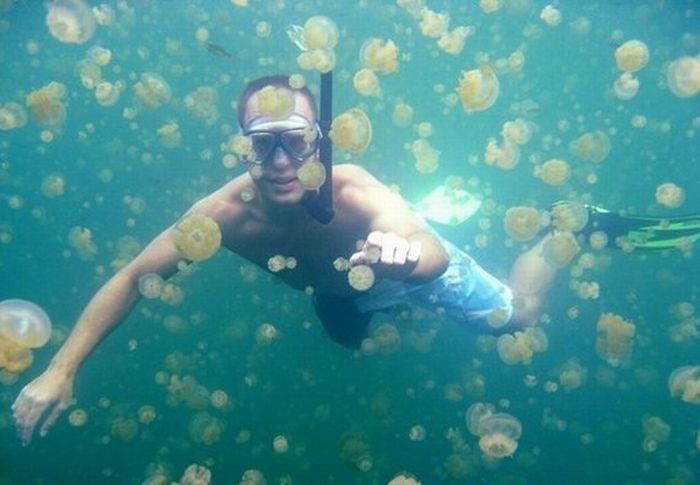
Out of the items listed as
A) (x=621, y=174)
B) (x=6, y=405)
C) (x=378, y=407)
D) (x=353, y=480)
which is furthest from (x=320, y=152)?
(x=621, y=174)

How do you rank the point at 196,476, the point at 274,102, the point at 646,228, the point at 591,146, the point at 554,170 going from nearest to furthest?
the point at 274,102 < the point at 196,476 < the point at 554,170 < the point at 591,146 < the point at 646,228

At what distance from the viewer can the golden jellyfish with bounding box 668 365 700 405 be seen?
→ 5.70m

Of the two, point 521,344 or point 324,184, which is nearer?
point 324,184

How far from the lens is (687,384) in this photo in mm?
5758

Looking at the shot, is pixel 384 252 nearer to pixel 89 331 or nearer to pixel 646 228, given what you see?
pixel 89 331

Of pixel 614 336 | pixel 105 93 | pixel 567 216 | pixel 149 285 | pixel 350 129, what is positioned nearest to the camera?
pixel 149 285

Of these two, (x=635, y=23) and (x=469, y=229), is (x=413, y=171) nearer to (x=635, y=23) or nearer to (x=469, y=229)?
(x=469, y=229)

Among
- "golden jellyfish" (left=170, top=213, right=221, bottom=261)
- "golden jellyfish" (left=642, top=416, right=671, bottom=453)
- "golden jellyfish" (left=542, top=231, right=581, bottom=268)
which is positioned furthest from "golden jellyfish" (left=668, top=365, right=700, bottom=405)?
"golden jellyfish" (left=170, top=213, right=221, bottom=261)

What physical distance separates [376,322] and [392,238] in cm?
814

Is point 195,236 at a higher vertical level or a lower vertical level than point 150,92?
lower

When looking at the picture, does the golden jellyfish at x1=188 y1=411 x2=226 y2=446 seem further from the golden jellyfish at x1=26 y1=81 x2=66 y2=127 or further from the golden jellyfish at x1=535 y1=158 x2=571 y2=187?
the golden jellyfish at x1=535 y1=158 x2=571 y2=187

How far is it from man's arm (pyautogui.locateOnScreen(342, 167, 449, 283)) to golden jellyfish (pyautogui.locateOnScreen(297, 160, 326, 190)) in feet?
1.68

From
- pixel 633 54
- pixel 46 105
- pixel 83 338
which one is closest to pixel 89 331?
pixel 83 338

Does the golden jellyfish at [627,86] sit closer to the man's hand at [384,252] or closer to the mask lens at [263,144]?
the mask lens at [263,144]
